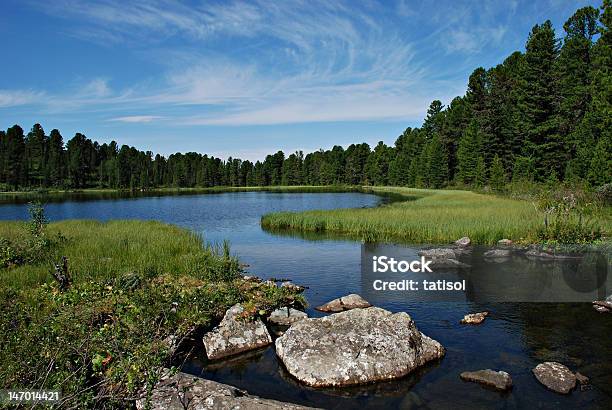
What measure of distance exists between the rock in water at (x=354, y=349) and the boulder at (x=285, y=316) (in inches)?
77.7

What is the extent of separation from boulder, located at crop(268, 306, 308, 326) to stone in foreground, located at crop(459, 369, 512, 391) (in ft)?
15.9

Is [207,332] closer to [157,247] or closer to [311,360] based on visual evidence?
[311,360]

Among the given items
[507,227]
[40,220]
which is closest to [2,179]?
[40,220]

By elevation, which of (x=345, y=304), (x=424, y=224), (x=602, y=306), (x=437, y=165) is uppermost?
(x=437, y=165)

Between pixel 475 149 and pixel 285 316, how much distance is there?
2675 inches

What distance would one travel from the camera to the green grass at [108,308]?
5.60 m

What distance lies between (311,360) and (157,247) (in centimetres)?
1295

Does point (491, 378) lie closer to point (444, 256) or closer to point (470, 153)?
point (444, 256)

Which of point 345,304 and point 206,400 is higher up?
point 206,400

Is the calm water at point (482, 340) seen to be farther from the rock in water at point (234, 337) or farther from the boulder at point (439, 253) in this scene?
the boulder at point (439, 253)

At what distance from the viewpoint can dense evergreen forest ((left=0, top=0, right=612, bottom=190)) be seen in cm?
4619

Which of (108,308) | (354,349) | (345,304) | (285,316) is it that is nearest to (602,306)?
(345,304)

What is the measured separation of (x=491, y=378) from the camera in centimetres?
873

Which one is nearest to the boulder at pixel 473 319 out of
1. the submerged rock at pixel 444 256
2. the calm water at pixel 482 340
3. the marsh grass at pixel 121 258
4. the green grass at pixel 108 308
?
the calm water at pixel 482 340
